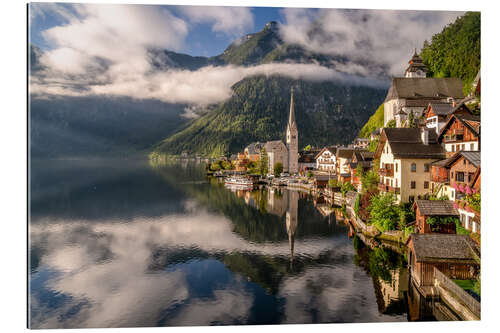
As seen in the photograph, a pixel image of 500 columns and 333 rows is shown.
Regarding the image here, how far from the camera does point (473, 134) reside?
16078mm

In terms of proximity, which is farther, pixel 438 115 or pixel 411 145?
pixel 438 115

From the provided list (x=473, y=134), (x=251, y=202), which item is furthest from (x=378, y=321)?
(x=251, y=202)

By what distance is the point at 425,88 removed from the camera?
1448 inches

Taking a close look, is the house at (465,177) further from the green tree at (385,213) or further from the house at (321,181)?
the house at (321,181)

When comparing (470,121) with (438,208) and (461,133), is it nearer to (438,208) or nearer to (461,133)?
(461,133)

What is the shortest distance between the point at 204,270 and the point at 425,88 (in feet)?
103

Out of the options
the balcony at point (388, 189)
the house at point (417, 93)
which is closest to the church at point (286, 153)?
the house at point (417, 93)

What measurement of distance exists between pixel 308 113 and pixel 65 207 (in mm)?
131824

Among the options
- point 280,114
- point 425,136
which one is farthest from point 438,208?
point 280,114

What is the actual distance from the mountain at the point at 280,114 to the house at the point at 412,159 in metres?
119

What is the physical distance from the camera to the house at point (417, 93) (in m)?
34.2

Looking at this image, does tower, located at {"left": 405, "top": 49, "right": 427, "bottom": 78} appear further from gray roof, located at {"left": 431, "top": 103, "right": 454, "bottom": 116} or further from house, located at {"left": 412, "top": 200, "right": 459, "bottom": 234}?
house, located at {"left": 412, "top": 200, "right": 459, "bottom": 234}

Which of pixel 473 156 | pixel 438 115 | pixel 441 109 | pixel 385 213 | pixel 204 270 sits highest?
pixel 441 109

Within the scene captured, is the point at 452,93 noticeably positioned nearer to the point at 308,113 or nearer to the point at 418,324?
the point at 418,324
